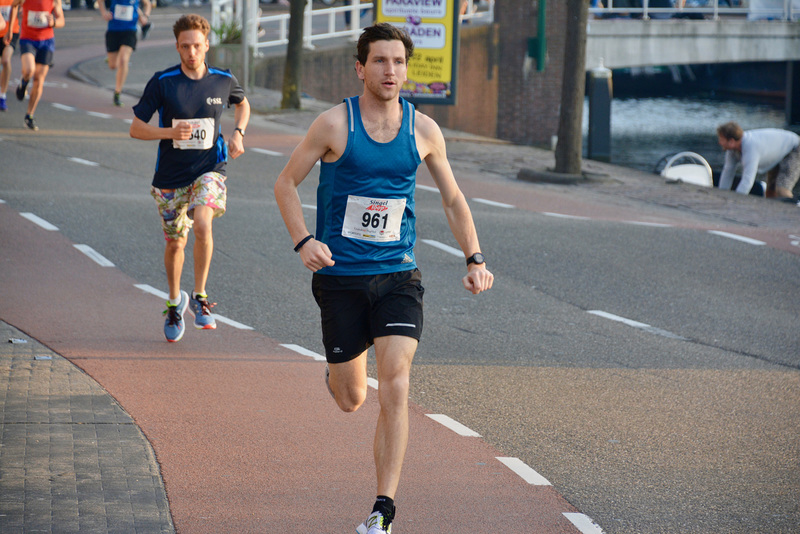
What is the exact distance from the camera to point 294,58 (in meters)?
19.9

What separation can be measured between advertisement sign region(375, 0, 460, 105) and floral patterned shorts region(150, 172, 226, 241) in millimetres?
11265

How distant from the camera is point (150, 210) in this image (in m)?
11.5

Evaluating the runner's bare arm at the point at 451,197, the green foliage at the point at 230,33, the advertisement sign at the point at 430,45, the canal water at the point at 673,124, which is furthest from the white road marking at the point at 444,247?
the canal water at the point at 673,124

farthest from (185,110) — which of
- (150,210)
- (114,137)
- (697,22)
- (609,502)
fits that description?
(697,22)

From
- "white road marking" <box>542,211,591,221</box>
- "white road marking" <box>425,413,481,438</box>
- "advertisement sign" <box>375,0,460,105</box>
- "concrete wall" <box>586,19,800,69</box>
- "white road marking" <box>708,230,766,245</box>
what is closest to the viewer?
"white road marking" <box>425,413,481,438</box>

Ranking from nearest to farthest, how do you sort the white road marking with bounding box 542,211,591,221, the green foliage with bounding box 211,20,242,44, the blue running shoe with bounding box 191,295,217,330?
the blue running shoe with bounding box 191,295,217,330, the white road marking with bounding box 542,211,591,221, the green foliage with bounding box 211,20,242,44

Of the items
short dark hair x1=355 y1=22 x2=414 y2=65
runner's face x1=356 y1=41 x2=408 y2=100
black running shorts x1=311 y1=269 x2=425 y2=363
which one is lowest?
black running shorts x1=311 y1=269 x2=425 y2=363

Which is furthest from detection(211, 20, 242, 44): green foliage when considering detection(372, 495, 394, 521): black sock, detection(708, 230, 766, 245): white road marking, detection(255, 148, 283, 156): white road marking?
detection(372, 495, 394, 521): black sock

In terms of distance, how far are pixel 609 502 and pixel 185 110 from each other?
12.2 feet

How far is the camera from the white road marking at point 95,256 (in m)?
→ 9.28

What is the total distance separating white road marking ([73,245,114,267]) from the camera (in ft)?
30.5

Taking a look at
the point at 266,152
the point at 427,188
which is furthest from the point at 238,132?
the point at 266,152

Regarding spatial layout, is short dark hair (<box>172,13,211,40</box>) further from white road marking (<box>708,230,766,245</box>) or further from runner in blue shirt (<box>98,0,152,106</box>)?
runner in blue shirt (<box>98,0,152,106</box>)

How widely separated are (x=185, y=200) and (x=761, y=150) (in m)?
10.9
